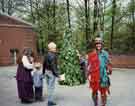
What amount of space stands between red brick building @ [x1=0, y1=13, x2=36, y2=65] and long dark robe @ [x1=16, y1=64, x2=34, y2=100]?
1104 inches

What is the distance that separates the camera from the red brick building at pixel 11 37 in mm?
39281

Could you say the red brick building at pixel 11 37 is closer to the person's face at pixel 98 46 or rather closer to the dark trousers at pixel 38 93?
the dark trousers at pixel 38 93

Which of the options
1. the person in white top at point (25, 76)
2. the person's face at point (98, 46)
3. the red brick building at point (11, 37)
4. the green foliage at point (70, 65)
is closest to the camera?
the person's face at point (98, 46)

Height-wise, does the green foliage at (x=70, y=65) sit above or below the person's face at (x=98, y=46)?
below

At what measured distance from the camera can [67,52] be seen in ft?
54.0

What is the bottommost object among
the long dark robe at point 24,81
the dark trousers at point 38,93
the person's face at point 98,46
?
the dark trousers at point 38,93

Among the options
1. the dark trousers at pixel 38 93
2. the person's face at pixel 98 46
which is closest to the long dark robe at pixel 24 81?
the dark trousers at pixel 38 93

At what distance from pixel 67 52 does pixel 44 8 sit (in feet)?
92.7

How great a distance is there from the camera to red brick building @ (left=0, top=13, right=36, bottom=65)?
39.3m

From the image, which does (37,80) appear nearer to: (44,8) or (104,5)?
(104,5)

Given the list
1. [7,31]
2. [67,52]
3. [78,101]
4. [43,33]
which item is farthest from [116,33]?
[78,101]

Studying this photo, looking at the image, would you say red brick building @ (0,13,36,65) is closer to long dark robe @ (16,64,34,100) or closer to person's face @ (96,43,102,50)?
long dark robe @ (16,64,34,100)

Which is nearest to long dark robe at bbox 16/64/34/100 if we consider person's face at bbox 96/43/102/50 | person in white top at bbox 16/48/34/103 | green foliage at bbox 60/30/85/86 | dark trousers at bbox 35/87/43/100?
person in white top at bbox 16/48/34/103

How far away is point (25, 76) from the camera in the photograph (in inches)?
434
